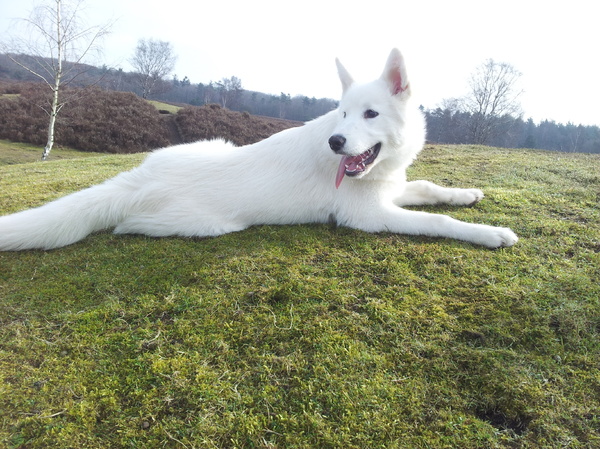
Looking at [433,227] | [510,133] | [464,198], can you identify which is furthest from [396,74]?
[510,133]

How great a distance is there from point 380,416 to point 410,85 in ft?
11.0

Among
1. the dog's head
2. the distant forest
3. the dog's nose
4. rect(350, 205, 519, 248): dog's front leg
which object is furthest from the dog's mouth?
the distant forest

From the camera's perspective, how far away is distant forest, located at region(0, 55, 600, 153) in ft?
135

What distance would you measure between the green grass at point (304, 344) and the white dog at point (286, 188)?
251mm

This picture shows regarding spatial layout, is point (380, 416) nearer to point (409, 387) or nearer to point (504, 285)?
point (409, 387)

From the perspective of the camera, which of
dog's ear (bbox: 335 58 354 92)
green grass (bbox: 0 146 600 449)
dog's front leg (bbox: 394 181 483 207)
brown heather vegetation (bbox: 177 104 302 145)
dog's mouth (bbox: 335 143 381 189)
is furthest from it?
brown heather vegetation (bbox: 177 104 302 145)

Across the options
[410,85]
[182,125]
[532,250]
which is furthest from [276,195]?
[182,125]

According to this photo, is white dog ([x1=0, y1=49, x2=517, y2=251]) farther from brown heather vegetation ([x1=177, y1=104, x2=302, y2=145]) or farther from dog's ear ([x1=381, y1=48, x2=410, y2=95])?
brown heather vegetation ([x1=177, y1=104, x2=302, y2=145])

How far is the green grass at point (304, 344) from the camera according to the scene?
1.67 m

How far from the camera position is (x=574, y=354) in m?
2.04

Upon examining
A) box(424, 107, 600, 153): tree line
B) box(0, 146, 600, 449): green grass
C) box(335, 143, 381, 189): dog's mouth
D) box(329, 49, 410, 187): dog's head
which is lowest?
box(0, 146, 600, 449): green grass

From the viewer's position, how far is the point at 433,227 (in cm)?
362

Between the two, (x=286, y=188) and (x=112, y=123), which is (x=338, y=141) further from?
(x=112, y=123)

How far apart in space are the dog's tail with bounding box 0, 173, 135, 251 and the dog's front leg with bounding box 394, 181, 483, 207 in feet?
11.8
